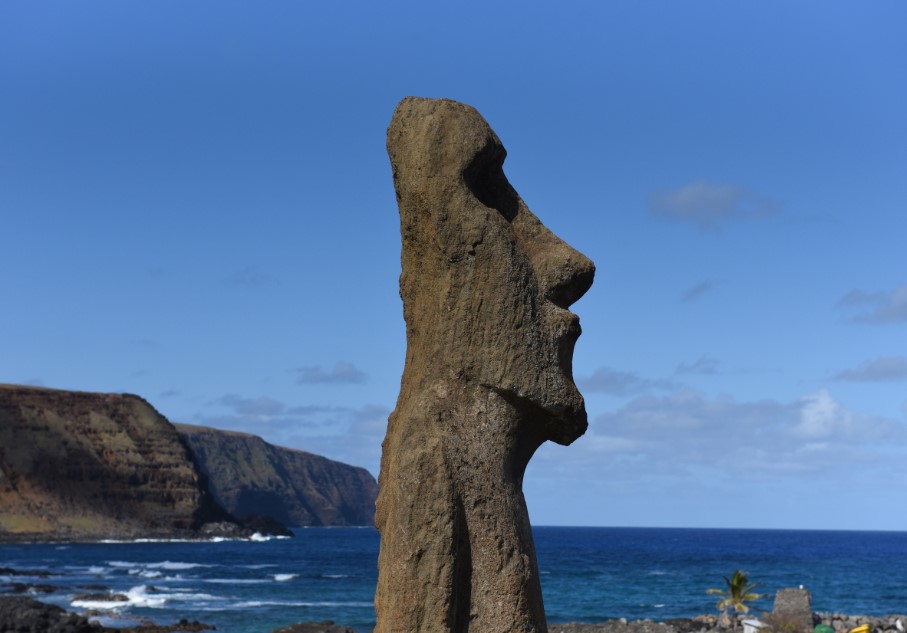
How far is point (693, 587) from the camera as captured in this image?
185ft

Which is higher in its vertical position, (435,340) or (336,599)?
(435,340)

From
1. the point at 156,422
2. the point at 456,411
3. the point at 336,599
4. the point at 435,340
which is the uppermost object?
the point at 156,422

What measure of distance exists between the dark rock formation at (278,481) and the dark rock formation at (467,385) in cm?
12916

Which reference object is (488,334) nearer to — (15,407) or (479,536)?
(479,536)

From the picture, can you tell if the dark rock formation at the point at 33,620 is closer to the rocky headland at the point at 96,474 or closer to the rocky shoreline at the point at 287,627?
the rocky shoreline at the point at 287,627

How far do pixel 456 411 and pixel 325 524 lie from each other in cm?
17562

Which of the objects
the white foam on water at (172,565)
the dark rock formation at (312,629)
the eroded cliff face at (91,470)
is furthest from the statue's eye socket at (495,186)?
the eroded cliff face at (91,470)

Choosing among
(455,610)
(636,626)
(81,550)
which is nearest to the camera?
(455,610)

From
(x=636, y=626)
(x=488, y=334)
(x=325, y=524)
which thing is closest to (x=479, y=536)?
(x=488, y=334)

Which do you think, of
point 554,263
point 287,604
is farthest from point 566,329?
point 287,604

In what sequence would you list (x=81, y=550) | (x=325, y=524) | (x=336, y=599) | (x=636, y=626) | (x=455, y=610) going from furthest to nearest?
(x=325, y=524)
(x=81, y=550)
(x=336, y=599)
(x=636, y=626)
(x=455, y=610)

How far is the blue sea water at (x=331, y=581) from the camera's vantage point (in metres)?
41.0

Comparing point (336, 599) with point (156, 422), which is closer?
point (336, 599)

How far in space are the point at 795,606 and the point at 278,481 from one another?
140587 mm
